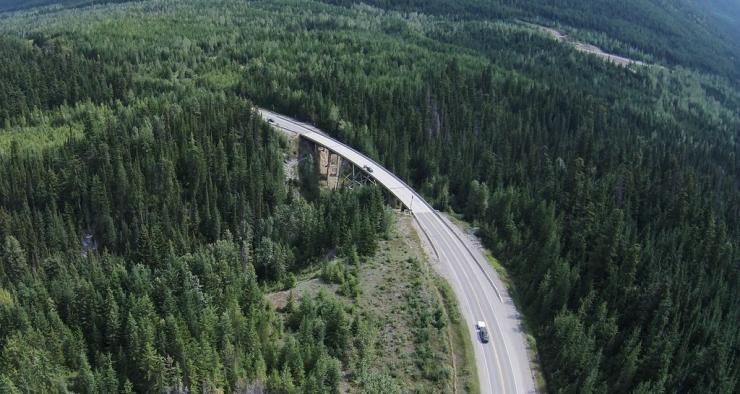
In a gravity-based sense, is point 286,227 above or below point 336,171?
below

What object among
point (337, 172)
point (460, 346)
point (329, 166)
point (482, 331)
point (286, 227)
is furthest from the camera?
point (329, 166)

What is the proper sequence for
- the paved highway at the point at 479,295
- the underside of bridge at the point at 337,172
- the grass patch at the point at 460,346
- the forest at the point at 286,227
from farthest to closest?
1. the underside of bridge at the point at 337,172
2. the paved highway at the point at 479,295
3. the grass patch at the point at 460,346
4. the forest at the point at 286,227

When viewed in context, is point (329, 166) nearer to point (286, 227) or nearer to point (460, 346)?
point (286, 227)

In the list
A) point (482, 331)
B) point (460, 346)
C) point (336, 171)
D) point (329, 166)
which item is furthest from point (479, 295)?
point (329, 166)

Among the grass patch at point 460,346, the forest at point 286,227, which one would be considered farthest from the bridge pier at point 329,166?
the grass patch at point 460,346

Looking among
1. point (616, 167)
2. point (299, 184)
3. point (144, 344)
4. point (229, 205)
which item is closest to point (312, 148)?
point (299, 184)

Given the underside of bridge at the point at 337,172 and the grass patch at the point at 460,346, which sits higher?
the underside of bridge at the point at 337,172

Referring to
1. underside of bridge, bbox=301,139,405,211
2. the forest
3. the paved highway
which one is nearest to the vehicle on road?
the paved highway

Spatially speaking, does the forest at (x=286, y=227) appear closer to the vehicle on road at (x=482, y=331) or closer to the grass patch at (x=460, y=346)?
the vehicle on road at (x=482, y=331)
